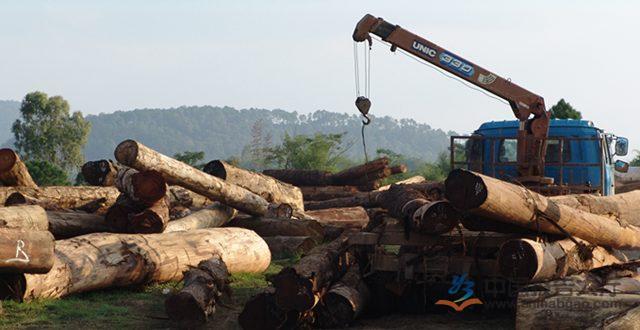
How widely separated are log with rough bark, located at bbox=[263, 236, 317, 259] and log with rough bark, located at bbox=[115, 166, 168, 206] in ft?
11.4

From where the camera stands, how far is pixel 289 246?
59.0 ft

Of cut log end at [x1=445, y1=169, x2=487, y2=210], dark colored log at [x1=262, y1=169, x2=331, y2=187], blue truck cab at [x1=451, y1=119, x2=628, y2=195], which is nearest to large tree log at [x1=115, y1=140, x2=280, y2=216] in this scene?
blue truck cab at [x1=451, y1=119, x2=628, y2=195]

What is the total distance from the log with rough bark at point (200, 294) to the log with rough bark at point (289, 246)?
4.84m

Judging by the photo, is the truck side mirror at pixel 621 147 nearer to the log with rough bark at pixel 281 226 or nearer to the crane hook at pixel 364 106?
the crane hook at pixel 364 106

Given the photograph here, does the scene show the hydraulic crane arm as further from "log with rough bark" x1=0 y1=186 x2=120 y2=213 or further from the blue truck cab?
"log with rough bark" x1=0 y1=186 x2=120 y2=213

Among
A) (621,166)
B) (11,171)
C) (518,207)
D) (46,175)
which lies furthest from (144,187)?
(46,175)

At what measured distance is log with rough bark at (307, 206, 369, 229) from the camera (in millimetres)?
21547

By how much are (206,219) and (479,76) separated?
231 inches

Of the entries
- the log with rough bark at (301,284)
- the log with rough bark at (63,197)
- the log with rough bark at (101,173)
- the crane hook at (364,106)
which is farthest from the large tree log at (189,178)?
the log with rough bark at (301,284)

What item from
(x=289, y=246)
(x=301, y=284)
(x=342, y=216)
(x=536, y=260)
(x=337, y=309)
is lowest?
(x=337, y=309)

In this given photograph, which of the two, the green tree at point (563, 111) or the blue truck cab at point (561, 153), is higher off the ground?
the green tree at point (563, 111)

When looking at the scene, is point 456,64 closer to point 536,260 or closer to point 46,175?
point 536,260

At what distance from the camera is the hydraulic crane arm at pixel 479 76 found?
1841cm

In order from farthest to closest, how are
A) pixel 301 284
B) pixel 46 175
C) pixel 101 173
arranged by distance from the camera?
pixel 46 175, pixel 101 173, pixel 301 284
